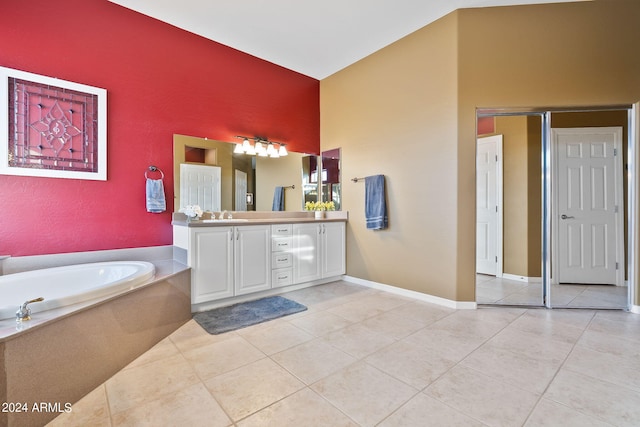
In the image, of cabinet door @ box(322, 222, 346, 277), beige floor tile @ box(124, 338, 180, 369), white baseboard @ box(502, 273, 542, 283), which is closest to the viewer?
beige floor tile @ box(124, 338, 180, 369)

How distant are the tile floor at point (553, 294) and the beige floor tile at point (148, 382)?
2791 mm

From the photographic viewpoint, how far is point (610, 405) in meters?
1.39

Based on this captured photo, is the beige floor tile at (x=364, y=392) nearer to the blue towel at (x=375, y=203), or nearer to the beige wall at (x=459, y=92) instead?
the beige wall at (x=459, y=92)

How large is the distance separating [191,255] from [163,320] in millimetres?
601

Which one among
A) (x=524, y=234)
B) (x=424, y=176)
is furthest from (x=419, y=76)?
(x=524, y=234)

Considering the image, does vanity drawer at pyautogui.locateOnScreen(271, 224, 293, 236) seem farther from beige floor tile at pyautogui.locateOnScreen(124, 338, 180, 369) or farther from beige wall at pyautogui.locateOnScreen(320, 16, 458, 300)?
beige floor tile at pyautogui.locateOnScreen(124, 338, 180, 369)

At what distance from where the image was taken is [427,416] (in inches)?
52.2

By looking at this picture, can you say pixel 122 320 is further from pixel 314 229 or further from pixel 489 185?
pixel 489 185

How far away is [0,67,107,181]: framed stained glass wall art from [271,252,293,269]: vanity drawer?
70.3 inches

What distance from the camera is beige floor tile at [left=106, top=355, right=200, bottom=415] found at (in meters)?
1.46

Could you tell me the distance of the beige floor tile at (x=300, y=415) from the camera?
1287 millimetres

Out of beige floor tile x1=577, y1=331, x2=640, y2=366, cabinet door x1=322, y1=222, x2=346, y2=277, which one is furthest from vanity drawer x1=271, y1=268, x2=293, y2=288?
beige floor tile x1=577, y1=331, x2=640, y2=366

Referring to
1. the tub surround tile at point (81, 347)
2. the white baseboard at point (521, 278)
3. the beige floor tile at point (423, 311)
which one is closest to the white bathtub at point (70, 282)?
the tub surround tile at point (81, 347)

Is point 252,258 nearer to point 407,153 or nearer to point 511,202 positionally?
point 407,153
